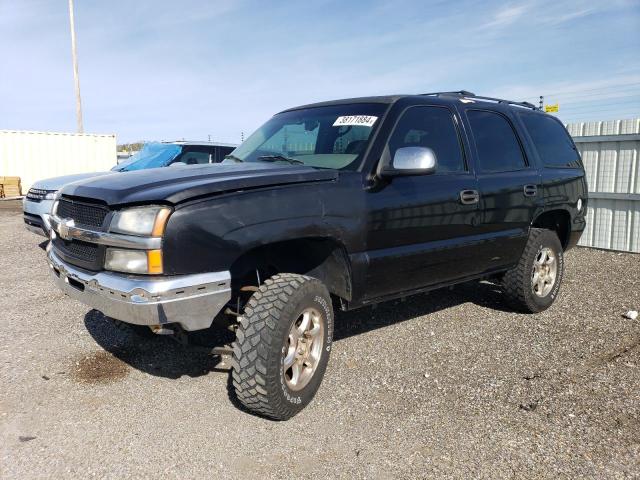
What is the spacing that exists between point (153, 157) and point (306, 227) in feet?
22.4

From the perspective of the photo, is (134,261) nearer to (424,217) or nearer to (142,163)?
(424,217)

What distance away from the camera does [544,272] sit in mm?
5227

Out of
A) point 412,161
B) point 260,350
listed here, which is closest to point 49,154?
point 412,161

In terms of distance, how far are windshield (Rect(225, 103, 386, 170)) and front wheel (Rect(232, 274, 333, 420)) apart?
0.95 m

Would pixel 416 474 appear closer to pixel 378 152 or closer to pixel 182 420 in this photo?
pixel 182 420

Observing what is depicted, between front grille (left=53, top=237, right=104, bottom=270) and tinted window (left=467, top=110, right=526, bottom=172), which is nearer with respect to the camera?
front grille (left=53, top=237, right=104, bottom=270)

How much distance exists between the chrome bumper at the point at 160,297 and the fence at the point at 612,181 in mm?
8053

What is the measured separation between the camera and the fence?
8.48 m

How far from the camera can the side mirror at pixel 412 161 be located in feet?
11.0

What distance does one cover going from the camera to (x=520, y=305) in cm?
509

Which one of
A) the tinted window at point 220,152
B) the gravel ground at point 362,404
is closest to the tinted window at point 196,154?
the tinted window at point 220,152

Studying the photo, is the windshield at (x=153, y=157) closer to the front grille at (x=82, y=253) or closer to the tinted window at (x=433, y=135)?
the front grille at (x=82, y=253)

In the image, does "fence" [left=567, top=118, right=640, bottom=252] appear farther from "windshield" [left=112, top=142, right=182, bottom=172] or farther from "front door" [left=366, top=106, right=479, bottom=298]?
"windshield" [left=112, top=142, right=182, bottom=172]

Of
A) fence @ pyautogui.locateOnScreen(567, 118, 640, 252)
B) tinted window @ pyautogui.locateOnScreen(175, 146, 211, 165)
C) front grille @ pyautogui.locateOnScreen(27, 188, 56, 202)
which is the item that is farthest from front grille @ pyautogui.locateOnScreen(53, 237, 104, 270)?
fence @ pyautogui.locateOnScreen(567, 118, 640, 252)
